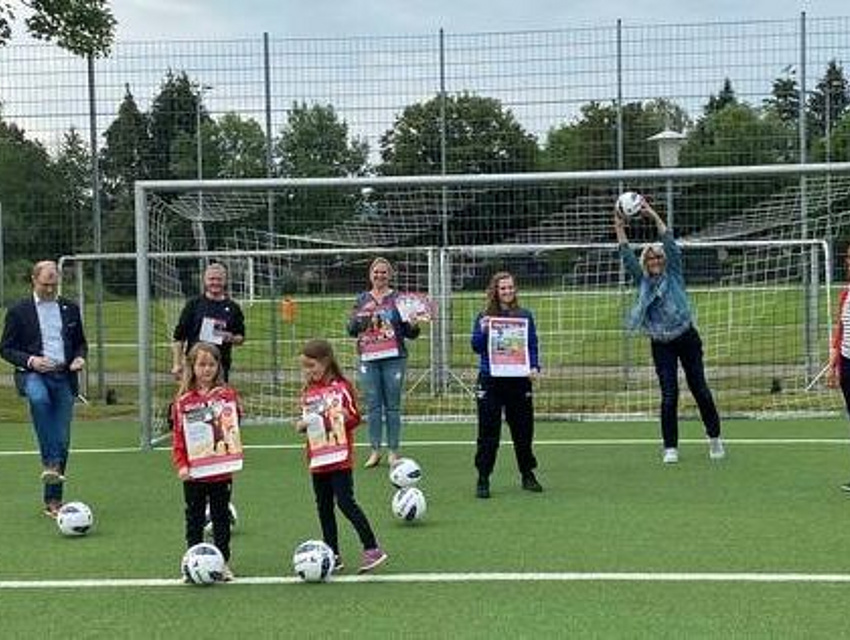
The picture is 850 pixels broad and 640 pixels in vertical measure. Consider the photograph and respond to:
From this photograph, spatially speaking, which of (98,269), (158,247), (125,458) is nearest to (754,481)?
(125,458)

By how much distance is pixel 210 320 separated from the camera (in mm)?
11781

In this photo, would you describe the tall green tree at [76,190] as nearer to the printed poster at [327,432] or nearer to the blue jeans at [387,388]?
the blue jeans at [387,388]

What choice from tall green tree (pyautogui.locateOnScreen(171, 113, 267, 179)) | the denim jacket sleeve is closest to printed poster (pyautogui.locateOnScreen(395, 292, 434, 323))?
the denim jacket sleeve

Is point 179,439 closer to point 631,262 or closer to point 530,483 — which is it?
point 530,483

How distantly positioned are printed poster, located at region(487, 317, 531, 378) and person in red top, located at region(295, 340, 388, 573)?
2.62 meters

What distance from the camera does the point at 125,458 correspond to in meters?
12.7

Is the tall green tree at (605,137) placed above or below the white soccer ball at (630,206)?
above

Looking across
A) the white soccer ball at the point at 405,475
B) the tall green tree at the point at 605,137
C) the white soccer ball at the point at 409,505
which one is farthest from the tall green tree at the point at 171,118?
the white soccer ball at the point at 409,505

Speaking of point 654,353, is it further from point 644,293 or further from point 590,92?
point 590,92

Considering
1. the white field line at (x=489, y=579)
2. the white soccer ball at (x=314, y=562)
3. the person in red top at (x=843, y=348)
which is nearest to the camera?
the white field line at (x=489, y=579)

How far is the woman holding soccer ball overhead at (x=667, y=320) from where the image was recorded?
1132cm

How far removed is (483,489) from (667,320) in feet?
8.19

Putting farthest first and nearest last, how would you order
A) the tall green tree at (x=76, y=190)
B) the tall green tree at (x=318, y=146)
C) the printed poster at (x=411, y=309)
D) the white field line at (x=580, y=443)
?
the tall green tree at (x=76, y=190) → the tall green tree at (x=318, y=146) → the white field line at (x=580, y=443) → the printed poster at (x=411, y=309)

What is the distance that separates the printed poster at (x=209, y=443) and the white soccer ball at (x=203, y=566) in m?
0.45
